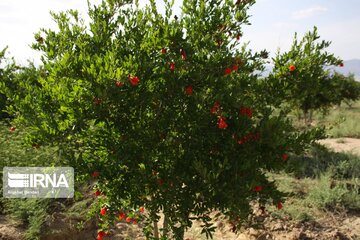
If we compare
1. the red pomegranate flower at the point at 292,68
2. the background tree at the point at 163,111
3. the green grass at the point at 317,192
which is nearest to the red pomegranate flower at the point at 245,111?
Result: the background tree at the point at 163,111

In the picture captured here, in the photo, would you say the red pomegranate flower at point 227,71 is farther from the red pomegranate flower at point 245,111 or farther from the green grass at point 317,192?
the green grass at point 317,192

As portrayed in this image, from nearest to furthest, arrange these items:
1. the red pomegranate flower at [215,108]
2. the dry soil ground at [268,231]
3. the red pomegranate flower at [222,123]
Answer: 1. the red pomegranate flower at [222,123]
2. the red pomegranate flower at [215,108]
3. the dry soil ground at [268,231]

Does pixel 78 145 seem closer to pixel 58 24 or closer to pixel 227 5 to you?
pixel 58 24

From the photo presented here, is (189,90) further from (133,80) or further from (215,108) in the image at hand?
(133,80)

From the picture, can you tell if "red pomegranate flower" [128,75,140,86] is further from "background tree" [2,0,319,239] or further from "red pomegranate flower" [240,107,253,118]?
"red pomegranate flower" [240,107,253,118]

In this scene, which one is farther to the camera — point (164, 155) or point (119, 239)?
point (119, 239)

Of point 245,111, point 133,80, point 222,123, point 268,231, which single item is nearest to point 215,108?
point 222,123

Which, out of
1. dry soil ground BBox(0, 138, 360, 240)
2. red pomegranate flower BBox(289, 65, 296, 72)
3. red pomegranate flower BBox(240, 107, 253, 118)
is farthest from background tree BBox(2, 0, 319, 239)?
dry soil ground BBox(0, 138, 360, 240)

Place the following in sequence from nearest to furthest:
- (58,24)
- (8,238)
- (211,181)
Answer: (211,181) < (58,24) < (8,238)

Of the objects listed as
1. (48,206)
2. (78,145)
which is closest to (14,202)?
(48,206)

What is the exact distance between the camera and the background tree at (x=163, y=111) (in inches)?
123

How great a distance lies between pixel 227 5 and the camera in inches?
142

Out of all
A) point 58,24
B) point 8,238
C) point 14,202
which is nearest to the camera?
point 58,24

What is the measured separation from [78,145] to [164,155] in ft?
3.14
